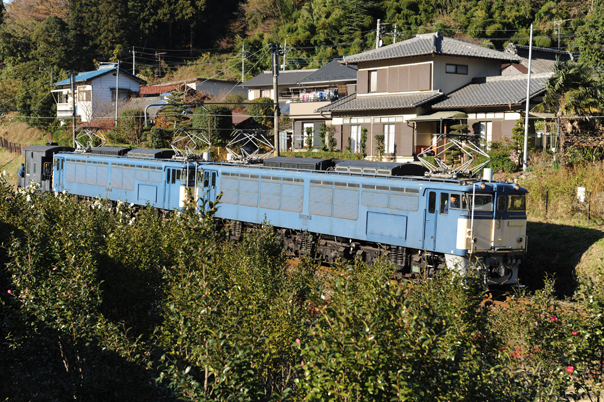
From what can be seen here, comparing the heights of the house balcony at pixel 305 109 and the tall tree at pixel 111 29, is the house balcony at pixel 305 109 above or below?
below

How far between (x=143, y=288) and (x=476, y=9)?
181 feet

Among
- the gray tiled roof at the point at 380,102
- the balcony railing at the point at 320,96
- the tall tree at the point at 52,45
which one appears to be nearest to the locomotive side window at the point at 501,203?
the gray tiled roof at the point at 380,102

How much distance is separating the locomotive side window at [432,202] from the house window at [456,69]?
18.8 meters

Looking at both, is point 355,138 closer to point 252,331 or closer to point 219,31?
point 252,331

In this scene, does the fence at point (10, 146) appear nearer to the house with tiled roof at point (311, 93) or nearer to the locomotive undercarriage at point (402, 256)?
the house with tiled roof at point (311, 93)

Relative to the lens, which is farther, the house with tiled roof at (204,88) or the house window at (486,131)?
the house with tiled roof at (204,88)

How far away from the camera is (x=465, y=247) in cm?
1580

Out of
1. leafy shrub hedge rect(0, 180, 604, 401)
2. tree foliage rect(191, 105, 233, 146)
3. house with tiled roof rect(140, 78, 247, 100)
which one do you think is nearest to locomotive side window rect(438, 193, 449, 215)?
leafy shrub hedge rect(0, 180, 604, 401)

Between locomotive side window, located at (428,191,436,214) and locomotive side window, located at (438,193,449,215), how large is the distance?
0.71 ft

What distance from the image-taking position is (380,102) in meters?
34.4

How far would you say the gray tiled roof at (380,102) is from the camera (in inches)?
1282

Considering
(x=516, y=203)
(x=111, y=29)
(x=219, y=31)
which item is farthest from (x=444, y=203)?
(x=219, y=31)

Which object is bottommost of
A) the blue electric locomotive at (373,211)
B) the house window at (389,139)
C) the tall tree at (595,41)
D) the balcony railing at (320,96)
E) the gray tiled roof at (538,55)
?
the blue electric locomotive at (373,211)

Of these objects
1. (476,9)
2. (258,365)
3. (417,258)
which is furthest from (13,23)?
(258,365)
